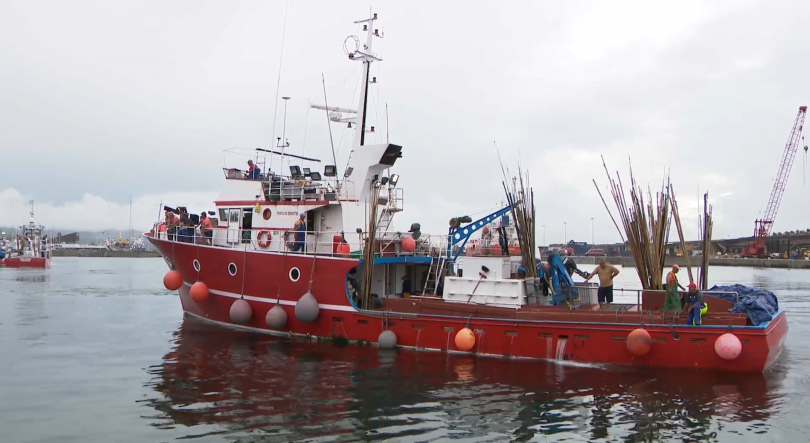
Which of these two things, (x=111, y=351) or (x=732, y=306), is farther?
(x=111, y=351)

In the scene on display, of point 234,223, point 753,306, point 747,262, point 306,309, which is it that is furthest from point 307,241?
point 747,262

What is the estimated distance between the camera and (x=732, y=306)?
46.6 ft

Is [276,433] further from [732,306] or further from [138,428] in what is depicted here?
[732,306]

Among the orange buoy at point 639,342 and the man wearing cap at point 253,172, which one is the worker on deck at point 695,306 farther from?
the man wearing cap at point 253,172

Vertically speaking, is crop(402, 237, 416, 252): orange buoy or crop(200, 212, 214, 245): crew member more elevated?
crop(200, 212, 214, 245): crew member

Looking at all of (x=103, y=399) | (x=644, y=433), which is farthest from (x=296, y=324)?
(x=644, y=433)

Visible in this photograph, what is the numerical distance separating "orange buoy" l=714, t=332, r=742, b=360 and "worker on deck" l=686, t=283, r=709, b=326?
0.60 meters

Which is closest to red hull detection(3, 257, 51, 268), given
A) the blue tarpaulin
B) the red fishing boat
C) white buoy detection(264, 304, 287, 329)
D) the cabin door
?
the red fishing boat

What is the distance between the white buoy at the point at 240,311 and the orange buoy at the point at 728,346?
41.3 feet

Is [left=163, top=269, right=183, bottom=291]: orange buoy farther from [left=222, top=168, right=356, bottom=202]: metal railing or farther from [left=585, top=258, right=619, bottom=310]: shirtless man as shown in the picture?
[left=585, top=258, right=619, bottom=310]: shirtless man

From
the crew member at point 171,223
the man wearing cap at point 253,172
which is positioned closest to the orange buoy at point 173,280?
the crew member at point 171,223

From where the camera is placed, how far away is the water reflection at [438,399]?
1016cm

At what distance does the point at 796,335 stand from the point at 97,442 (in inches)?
837

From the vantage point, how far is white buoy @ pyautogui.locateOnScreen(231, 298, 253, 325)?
Answer: 18188 millimetres
